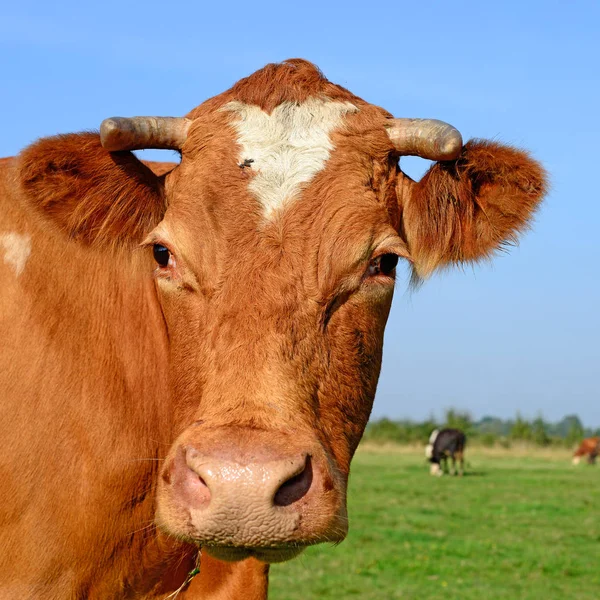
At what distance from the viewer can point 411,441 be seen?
6700 cm

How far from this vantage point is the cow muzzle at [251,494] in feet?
10.2

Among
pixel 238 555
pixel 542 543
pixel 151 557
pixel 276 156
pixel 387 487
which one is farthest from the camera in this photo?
pixel 387 487

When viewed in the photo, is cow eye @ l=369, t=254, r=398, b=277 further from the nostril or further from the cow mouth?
the cow mouth

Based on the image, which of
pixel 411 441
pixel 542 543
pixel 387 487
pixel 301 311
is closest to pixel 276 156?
pixel 301 311

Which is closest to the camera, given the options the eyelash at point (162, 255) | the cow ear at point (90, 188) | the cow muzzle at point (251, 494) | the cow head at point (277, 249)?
the cow muzzle at point (251, 494)

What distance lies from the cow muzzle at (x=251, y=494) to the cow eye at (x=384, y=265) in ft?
3.25

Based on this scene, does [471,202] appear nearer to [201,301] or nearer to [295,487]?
[201,301]

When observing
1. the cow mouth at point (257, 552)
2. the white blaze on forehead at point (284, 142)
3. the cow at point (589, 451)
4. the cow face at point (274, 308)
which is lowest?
the cow at point (589, 451)

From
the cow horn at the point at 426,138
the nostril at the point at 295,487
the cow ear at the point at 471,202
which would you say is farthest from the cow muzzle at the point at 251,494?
the cow horn at the point at 426,138

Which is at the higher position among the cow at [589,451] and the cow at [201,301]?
the cow at [201,301]

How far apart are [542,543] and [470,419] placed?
54219 millimetres

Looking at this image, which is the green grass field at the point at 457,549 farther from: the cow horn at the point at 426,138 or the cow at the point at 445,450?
the cow at the point at 445,450

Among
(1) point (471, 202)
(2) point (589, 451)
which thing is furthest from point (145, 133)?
(2) point (589, 451)

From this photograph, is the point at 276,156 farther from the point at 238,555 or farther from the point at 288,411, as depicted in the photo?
the point at 238,555
